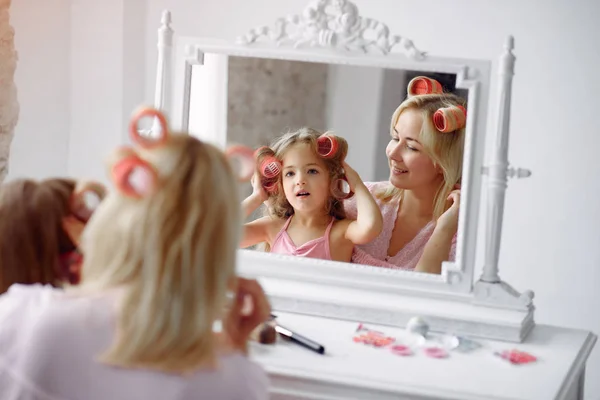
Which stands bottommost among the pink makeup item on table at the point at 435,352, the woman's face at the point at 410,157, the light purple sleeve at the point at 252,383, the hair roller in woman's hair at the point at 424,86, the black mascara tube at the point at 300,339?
the pink makeup item on table at the point at 435,352

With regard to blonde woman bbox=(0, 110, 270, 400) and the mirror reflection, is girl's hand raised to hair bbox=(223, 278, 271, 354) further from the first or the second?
the mirror reflection

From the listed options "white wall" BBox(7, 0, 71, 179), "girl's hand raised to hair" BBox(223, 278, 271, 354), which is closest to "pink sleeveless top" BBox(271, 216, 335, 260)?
"girl's hand raised to hair" BBox(223, 278, 271, 354)

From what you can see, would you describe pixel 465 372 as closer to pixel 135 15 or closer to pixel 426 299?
pixel 426 299

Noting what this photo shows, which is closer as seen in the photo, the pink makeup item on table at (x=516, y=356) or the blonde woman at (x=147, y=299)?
the blonde woman at (x=147, y=299)

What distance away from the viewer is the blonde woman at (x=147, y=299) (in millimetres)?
904

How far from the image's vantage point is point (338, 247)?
150 cm

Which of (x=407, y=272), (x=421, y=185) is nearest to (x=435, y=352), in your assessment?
(x=407, y=272)

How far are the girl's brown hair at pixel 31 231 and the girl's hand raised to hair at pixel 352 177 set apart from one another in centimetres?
53

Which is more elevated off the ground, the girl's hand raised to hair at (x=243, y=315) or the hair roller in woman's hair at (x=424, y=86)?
the hair roller in woman's hair at (x=424, y=86)

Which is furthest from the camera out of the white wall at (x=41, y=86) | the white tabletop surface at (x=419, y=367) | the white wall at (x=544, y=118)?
the white wall at (x=41, y=86)

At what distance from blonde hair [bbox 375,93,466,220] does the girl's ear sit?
1.90 ft

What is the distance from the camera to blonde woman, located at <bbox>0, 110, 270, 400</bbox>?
0.90 m

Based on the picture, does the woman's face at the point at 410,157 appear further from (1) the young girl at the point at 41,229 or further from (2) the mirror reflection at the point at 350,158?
(1) the young girl at the point at 41,229

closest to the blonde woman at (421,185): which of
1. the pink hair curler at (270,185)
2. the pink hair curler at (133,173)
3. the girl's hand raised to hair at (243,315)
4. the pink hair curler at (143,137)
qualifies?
the pink hair curler at (270,185)
